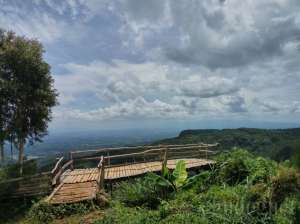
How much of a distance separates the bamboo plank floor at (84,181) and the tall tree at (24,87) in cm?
480

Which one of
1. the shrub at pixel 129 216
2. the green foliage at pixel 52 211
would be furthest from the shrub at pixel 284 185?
the green foliage at pixel 52 211

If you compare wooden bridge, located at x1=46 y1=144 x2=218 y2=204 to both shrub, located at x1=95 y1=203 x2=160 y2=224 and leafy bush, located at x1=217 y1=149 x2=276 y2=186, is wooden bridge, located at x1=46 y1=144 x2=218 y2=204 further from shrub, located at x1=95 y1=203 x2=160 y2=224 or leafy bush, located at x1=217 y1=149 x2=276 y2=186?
leafy bush, located at x1=217 y1=149 x2=276 y2=186

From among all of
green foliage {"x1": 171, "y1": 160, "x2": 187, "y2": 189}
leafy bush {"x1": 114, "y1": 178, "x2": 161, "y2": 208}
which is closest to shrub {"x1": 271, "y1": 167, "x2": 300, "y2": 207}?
leafy bush {"x1": 114, "y1": 178, "x2": 161, "y2": 208}

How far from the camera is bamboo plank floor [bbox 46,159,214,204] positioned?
13.1m

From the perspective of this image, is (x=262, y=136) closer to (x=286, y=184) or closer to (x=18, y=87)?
(x=18, y=87)

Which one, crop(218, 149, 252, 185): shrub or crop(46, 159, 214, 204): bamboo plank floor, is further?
crop(218, 149, 252, 185): shrub

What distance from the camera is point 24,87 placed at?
66.5 feet

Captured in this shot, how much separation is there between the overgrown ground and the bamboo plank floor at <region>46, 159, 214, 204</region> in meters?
0.61

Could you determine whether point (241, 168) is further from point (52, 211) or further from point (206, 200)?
point (52, 211)

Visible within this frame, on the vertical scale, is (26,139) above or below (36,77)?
below

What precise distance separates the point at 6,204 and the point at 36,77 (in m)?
9.27

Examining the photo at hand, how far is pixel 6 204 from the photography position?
1467 cm

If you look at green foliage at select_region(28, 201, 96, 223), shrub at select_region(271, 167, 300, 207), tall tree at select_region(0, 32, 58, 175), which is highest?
tall tree at select_region(0, 32, 58, 175)

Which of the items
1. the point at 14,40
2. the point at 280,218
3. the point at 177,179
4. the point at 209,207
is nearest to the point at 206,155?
the point at 177,179
